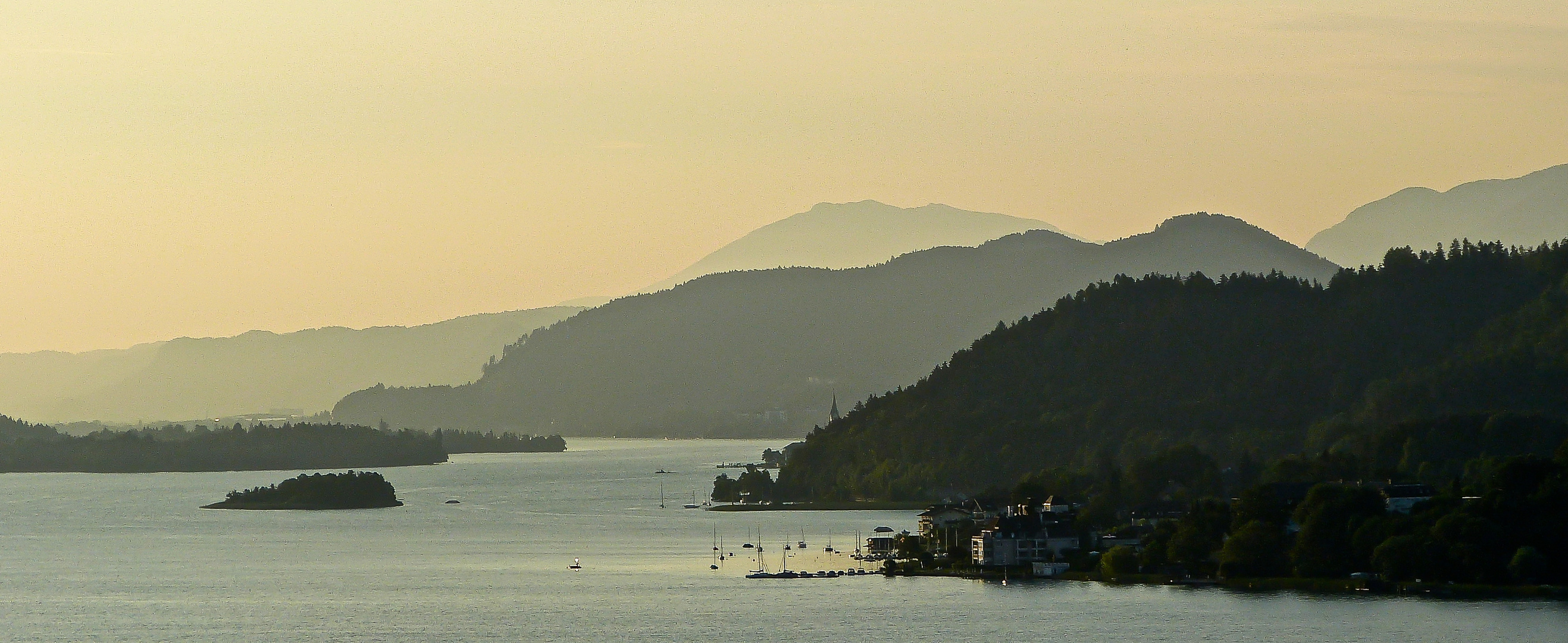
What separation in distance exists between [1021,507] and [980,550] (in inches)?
368

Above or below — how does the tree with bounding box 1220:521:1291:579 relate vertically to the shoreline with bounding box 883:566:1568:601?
above

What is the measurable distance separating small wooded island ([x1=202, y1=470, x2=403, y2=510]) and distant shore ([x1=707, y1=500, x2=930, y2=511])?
30.6 metres

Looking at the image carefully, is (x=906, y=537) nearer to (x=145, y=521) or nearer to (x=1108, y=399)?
(x=1108, y=399)

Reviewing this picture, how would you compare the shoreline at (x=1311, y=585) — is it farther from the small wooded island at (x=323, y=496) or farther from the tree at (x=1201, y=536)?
the small wooded island at (x=323, y=496)

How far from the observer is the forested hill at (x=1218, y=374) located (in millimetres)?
125312

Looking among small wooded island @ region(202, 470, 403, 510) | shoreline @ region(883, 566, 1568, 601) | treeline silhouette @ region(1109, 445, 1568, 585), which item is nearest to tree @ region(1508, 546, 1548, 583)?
treeline silhouette @ region(1109, 445, 1568, 585)

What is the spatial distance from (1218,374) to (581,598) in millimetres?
73217

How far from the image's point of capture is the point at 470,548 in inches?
4119

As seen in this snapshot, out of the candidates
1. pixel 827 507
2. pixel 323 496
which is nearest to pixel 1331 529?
pixel 827 507

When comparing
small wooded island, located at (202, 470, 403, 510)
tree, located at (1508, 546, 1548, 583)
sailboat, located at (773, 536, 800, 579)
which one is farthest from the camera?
small wooded island, located at (202, 470, 403, 510)

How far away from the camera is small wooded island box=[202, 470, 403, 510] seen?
157875 mm

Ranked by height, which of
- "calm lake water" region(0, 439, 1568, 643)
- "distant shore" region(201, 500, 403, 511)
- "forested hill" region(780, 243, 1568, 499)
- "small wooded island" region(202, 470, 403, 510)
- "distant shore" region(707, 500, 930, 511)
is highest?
"forested hill" region(780, 243, 1568, 499)

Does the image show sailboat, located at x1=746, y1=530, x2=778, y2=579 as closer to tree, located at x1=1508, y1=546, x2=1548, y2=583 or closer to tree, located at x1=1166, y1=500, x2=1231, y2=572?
tree, located at x1=1166, y1=500, x2=1231, y2=572

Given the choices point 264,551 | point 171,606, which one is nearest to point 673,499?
point 264,551
